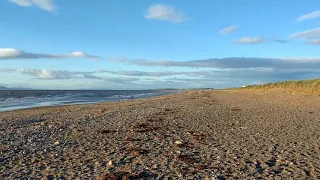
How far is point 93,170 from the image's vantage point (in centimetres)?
984

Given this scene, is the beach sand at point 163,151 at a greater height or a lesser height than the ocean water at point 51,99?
lesser

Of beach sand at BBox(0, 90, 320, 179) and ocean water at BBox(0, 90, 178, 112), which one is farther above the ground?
ocean water at BBox(0, 90, 178, 112)

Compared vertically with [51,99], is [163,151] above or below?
below

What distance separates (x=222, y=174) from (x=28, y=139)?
9670 millimetres

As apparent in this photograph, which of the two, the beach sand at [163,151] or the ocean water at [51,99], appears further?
the ocean water at [51,99]

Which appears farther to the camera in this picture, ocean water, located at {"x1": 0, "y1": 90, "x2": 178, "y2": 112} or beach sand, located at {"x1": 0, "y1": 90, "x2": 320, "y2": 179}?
ocean water, located at {"x1": 0, "y1": 90, "x2": 178, "y2": 112}

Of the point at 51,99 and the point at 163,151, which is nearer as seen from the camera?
the point at 163,151

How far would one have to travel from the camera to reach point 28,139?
598 inches

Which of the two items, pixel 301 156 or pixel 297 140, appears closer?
pixel 301 156

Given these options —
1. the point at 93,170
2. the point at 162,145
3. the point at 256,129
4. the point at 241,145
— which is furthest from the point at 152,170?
the point at 256,129

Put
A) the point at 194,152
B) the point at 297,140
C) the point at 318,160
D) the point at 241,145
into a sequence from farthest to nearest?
the point at 297,140 → the point at 241,145 → the point at 194,152 → the point at 318,160

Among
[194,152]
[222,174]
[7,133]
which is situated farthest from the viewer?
[7,133]

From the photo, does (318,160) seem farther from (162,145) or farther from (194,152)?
(162,145)

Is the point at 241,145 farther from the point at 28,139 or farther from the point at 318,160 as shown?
the point at 28,139
